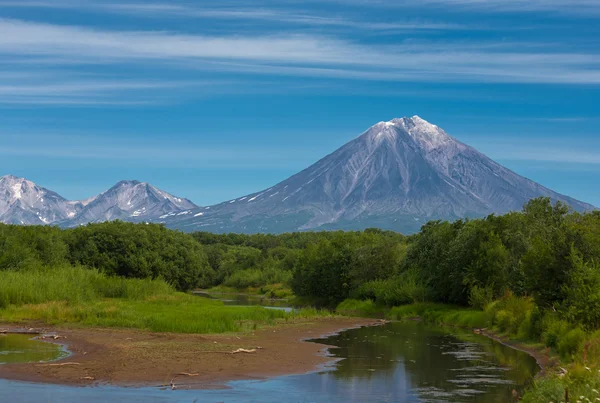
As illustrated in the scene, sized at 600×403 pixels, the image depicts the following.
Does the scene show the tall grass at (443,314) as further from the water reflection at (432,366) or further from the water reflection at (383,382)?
the water reflection at (383,382)

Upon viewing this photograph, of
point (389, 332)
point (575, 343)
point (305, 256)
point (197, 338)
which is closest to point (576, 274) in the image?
point (575, 343)

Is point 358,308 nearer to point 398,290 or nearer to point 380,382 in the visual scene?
point 398,290

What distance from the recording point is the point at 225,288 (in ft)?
518

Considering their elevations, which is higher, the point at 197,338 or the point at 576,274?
the point at 576,274

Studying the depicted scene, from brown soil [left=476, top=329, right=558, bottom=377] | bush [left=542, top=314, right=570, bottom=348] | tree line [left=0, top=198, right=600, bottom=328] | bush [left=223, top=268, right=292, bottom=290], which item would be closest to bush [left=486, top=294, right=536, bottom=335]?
brown soil [left=476, top=329, right=558, bottom=377]

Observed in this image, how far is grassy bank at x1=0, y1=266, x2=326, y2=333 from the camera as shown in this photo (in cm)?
5366

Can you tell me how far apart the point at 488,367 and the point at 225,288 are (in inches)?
4764

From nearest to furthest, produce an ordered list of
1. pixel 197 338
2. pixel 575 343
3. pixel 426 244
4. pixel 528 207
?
pixel 575 343 < pixel 197 338 < pixel 528 207 < pixel 426 244

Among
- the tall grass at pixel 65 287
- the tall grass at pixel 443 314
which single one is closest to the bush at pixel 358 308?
the tall grass at pixel 443 314

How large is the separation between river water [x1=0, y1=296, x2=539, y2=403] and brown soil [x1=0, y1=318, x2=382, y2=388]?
4.37ft

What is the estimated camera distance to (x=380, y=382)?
34.3 m

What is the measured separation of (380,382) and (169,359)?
419 inches

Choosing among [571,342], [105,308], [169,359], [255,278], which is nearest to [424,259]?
[105,308]

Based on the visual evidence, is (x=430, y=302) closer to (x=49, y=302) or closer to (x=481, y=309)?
(x=481, y=309)
